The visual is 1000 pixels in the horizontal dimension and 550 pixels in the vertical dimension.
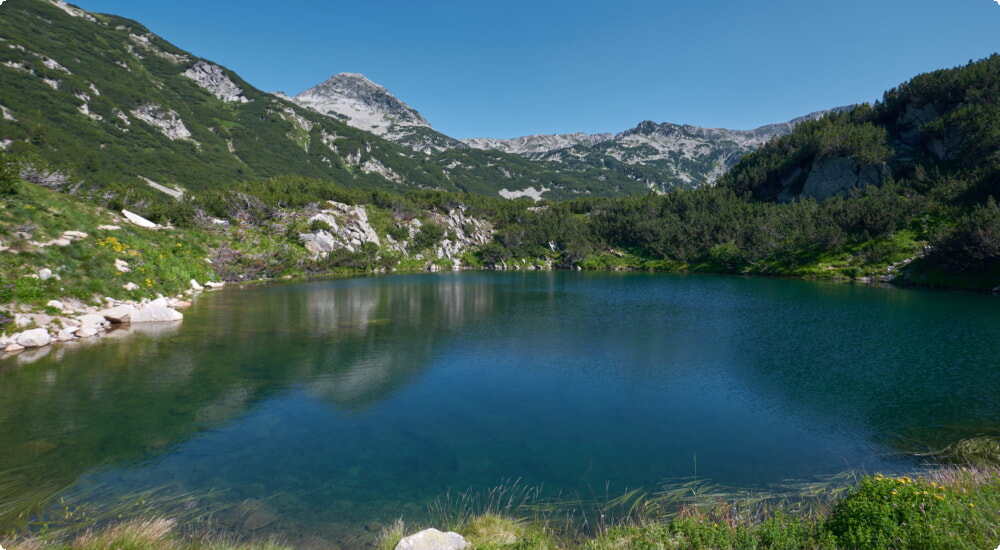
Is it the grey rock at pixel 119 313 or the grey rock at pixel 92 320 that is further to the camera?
the grey rock at pixel 119 313

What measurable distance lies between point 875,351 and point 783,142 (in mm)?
148169

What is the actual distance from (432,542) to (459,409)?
430 inches

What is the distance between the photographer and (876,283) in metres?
70.4

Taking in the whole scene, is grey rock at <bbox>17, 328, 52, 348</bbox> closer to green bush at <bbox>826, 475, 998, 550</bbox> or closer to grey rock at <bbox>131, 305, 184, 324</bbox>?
grey rock at <bbox>131, 305, 184, 324</bbox>

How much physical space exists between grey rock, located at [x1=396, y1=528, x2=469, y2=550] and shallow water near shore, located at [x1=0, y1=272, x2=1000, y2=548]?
2.37 meters

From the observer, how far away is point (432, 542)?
30.5ft

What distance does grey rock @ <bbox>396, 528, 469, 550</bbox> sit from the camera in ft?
30.1

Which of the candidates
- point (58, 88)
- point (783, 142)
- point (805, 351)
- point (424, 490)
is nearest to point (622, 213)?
point (783, 142)

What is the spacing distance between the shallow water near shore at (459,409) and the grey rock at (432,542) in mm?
2367

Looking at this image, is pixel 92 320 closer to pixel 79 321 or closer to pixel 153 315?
pixel 79 321

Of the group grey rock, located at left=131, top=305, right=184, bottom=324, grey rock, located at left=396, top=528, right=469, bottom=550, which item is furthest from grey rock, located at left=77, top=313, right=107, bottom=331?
grey rock, located at left=396, top=528, right=469, bottom=550

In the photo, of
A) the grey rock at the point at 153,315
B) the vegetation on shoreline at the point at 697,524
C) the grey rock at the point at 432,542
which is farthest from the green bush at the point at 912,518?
the grey rock at the point at 153,315

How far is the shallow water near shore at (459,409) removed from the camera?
44.3ft

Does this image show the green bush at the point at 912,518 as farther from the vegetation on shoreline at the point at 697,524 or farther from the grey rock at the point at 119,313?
the grey rock at the point at 119,313
